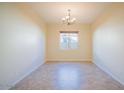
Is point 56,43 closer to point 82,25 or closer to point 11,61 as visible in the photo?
point 82,25

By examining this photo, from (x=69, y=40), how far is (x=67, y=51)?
573 millimetres

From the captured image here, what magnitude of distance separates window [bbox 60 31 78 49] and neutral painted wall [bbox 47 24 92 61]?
21cm

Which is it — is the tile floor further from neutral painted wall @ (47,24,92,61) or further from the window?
the window

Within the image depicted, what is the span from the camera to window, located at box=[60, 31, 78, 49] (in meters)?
6.96

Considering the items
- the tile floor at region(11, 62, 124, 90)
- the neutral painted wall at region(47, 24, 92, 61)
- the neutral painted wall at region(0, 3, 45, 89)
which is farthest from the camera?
the neutral painted wall at region(47, 24, 92, 61)

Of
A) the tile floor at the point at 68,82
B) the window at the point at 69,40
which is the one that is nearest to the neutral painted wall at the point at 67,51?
the window at the point at 69,40

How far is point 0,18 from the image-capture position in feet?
7.47

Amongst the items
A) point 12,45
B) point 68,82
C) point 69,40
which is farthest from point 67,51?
point 12,45

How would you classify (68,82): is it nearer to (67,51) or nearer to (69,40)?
(67,51)

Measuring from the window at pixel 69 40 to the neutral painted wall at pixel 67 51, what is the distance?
0.69 ft

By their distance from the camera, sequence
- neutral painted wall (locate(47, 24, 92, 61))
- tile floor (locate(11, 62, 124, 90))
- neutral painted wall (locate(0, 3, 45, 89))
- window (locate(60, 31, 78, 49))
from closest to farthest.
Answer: neutral painted wall (locate(0, 3, 45, 89)) < tile floor (locate(11, 62, 124, 90)) < neutral painted wall (locate(47, 24, 92, 61)) < window (locate(60, 31, 78, 49))

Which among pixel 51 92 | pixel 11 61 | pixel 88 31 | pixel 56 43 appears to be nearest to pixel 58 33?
pixel 56 43

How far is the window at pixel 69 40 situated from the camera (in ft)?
22.9

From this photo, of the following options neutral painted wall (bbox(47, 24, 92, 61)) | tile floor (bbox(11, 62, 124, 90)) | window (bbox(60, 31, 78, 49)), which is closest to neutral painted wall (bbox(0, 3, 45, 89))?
tile floor (bbox(11, 62, 124, 90))
